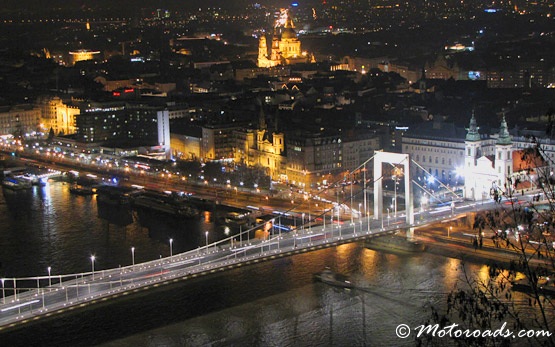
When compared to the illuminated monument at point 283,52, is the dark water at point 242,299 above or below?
below

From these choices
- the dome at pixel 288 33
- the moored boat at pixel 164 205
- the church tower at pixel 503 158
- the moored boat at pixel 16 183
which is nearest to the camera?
the church tower at pixel 503 158

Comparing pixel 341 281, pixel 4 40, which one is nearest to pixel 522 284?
pixel 341 281

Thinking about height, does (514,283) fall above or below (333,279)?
above

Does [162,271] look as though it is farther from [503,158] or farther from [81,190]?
[81,190]

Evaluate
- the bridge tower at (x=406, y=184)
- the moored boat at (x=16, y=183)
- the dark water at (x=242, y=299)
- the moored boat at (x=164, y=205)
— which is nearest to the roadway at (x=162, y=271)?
the bridge tower at (x=406, y=184)

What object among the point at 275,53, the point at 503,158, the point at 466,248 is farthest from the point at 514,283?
the point at 275,53

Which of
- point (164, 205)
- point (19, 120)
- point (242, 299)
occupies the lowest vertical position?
point (242, 299)

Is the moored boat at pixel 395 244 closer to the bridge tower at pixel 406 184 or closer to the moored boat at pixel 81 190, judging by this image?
the bridge tower at pixel 406 184

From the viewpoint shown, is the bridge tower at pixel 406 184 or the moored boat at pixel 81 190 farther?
the moored boat at pixel 81 190
